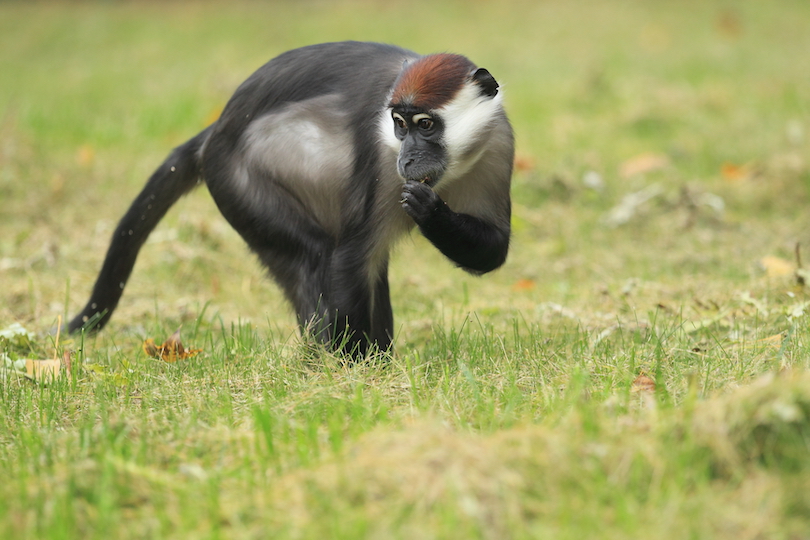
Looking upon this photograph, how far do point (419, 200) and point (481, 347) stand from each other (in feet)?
2.00

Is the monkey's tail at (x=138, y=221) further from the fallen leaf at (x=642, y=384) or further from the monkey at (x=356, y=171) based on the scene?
the fallen leaf at (x=642, y=384)

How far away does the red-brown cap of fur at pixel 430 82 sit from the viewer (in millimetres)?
3111

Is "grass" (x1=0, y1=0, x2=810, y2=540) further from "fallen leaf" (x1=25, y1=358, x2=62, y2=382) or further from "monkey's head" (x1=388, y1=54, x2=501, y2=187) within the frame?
"monkey's head" (x1=388, y1=54, x2=501, y2=187)

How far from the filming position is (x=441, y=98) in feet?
10.3

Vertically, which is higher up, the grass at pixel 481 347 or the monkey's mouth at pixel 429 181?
the monkey's mouth at pixel 429 181

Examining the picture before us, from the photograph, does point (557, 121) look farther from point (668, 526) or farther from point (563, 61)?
point (668, 526)

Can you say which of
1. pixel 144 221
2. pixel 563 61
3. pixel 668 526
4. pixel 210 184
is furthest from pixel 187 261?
→ pixel 563 61

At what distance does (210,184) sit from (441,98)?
116 centimetres

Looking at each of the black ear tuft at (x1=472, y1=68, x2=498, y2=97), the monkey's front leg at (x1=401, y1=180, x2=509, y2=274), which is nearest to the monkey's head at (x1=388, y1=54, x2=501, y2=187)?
the black ear tuft at (x1=472, y1=68, x2=498, y2=97)

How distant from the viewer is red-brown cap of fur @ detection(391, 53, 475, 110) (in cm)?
311

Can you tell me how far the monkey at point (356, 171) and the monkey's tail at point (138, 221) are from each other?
0.10 m

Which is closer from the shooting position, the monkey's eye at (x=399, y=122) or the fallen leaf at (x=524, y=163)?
the monkey's eye at (x=399, y=122)

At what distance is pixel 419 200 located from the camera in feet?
10.2

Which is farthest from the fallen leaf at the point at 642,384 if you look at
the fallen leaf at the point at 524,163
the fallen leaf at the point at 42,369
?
the fallen leaf at the point at 524,163
